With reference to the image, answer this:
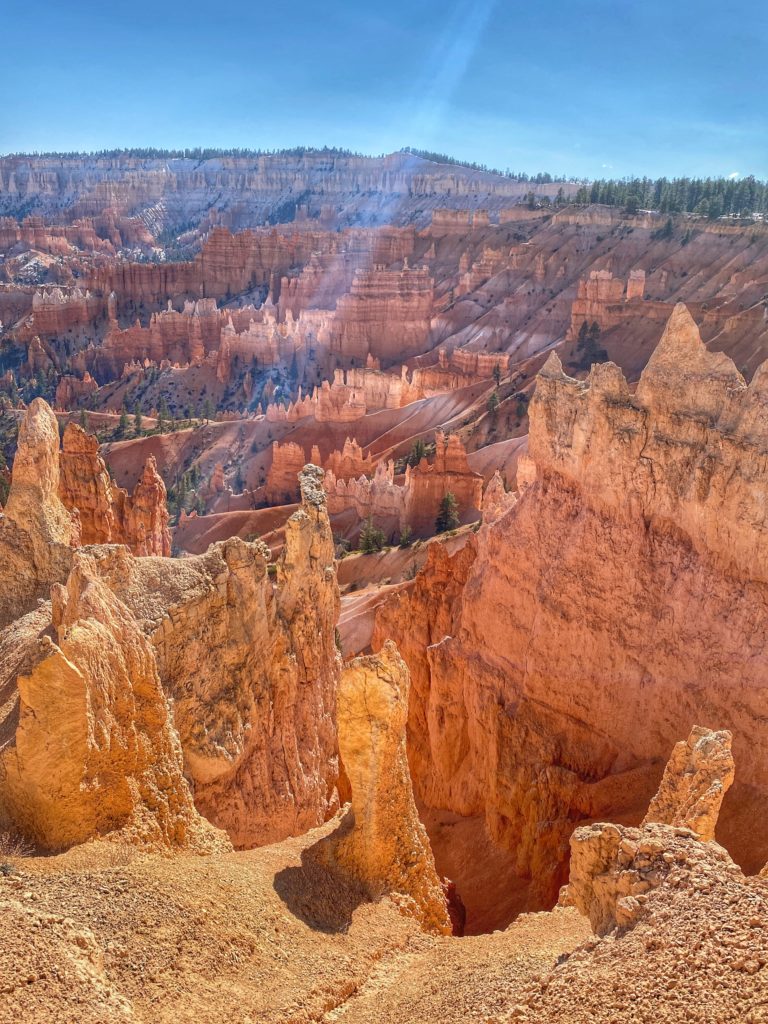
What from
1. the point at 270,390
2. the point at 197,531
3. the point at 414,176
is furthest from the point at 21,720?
the point at 414,176

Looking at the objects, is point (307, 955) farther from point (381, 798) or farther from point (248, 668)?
point (248, 668)

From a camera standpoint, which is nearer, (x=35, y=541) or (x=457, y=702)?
(x=35, y=541)

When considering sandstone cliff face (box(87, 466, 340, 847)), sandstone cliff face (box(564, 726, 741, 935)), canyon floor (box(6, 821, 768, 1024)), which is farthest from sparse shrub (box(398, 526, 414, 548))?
canyon floor (box(6, 821, 768, 1024))

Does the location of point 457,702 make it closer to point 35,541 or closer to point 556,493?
point 556,493

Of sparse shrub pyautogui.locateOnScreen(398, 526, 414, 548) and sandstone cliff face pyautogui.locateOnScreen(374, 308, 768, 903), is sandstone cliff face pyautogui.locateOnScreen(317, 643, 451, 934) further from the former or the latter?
sparse shrub pyautogui.locateOnScreen(398, 526, 414, 548)

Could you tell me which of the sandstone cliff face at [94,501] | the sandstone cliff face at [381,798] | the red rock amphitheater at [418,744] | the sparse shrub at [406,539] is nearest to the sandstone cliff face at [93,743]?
the red rock amphitheater at [418,744]

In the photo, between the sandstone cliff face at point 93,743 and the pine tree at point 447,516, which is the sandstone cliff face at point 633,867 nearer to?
the sandstone cliff face at point 93,743
